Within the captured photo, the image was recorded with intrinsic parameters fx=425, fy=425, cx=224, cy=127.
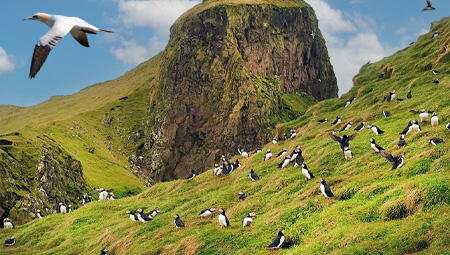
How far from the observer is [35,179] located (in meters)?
78.8

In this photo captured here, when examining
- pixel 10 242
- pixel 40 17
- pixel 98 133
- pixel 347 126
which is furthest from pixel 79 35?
pixel 98 133

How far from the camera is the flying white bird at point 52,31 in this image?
9195 millimetres

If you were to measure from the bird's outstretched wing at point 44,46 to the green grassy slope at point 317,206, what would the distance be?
438 inches

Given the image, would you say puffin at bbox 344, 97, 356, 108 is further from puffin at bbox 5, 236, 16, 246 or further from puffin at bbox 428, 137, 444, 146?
puffin at bbox 5, 236, 16, 246

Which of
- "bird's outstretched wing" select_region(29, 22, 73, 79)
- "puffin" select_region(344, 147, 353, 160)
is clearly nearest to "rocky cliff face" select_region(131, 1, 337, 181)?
"puffin" select_region(344, 147, 353, 160)

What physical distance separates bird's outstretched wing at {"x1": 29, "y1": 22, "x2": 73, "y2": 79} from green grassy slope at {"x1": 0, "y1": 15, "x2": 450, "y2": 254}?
11.1 meters

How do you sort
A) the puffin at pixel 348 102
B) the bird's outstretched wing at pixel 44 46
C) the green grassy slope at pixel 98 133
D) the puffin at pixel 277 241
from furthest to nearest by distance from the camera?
the green grassy slope at pixel 98 133 < the puffin at pixel 348 102 < the puffin at pixel 277 241 < the bird's outstretched wing at pixel 44 46

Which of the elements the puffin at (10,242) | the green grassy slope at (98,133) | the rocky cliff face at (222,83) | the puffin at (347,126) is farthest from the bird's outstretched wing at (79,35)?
the rocky cliff face at (222,83)

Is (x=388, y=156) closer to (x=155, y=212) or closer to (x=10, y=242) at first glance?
(x=155, y=212)

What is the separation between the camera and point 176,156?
145000 mm

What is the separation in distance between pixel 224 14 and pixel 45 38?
13986 cm

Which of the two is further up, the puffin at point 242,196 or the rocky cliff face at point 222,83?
the rocky cliff face at point 222,83

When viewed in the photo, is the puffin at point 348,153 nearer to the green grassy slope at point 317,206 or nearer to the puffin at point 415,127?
the green grassy slope at point 317,206

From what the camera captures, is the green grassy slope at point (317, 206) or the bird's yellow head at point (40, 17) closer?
the bird's yellow head at point (40, 17)
